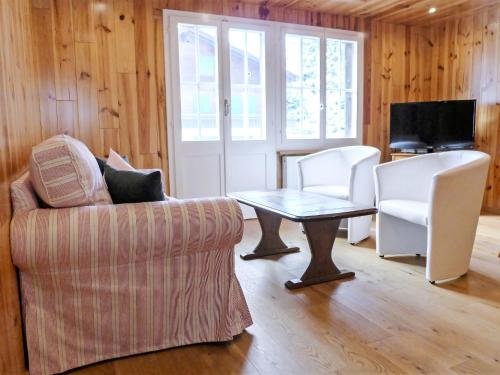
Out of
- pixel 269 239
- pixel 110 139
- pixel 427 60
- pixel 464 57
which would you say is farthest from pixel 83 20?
pixel 464 57

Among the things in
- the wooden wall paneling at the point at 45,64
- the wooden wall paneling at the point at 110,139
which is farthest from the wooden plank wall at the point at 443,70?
the wooden wall paneling at the point at 45,64

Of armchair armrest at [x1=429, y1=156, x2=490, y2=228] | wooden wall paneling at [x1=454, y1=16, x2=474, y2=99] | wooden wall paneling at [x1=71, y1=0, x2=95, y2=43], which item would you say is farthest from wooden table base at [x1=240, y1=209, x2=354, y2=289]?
wooden wall paneling at [x1=454, y1=16, x2=474, y2=99]

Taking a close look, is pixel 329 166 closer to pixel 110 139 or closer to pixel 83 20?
pixel 110 139

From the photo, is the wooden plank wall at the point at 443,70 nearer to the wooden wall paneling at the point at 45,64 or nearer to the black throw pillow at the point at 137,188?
the wooden wall paneling at the point at 45,64

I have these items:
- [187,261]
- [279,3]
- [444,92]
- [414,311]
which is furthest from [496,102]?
[187,261]

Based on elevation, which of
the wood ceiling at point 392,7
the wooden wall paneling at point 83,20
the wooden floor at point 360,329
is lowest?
the wooden floor at point 360,329

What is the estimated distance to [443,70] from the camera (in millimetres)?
5305

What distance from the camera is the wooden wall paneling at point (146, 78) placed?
12.9 feet

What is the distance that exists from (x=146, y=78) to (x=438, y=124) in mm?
3351

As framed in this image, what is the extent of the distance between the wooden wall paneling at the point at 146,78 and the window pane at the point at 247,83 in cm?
83

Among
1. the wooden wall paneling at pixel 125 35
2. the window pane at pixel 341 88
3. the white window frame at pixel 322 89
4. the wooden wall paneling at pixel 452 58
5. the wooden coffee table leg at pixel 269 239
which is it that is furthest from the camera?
the wooden wall paneling at pixel 452 58

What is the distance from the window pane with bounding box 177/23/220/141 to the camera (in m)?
4.13

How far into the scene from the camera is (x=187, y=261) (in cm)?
176

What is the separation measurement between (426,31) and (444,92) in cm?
87
